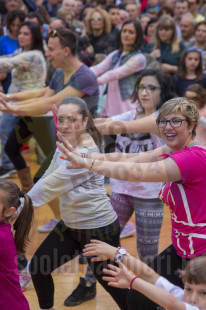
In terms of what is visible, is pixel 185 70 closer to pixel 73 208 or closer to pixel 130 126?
pixel 130 126

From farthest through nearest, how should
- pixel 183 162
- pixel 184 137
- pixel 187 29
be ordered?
pixel 187 29 → pixel 184 137 → pixel 183 162

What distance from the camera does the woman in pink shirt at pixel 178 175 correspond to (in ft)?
7.34

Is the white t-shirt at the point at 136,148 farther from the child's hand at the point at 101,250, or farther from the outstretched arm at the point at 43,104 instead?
the child's hand at the point at 101,250

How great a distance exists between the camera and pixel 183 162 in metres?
2.22

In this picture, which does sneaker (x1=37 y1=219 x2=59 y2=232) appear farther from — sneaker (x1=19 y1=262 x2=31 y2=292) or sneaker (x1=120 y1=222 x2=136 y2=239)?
sneaker (x1=19 y1=262 x2=31 y2=292)

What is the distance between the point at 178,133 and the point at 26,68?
284cm

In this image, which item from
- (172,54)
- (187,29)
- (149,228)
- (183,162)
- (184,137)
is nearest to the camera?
(183,162)

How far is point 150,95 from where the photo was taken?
11.1 ft

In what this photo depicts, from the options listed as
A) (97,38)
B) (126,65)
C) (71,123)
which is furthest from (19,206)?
(97,38)

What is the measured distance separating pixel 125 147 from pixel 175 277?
3.95ft

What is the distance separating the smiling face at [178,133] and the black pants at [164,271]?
542mm

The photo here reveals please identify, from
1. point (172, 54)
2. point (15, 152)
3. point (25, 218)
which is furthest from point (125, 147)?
point (172, 54)

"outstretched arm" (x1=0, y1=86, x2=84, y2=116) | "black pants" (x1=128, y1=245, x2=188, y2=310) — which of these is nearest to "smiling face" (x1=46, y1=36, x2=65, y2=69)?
"outstretched arm" (x1=0, y1=86, x2=84, y2=116)

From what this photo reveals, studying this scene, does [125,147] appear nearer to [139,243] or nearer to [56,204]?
[139,243]
